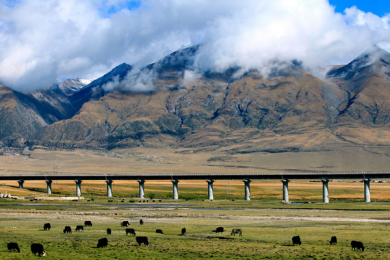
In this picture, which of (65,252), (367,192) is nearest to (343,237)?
(65,252)

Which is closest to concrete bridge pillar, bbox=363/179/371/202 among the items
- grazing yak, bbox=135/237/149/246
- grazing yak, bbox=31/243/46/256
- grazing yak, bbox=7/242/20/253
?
grazing yak, bbox=135/237/149/246

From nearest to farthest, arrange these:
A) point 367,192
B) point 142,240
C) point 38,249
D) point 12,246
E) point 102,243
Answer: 1. point 38,249
2. point 12,246
3. point 102,243
4. point 142,240
5. point 367,192

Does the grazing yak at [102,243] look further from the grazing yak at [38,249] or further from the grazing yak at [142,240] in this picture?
the grazing yak at [38,249]

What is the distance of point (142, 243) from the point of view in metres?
46.9

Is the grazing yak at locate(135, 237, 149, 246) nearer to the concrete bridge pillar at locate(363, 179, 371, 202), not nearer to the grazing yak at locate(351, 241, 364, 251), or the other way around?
the grazing yak at locate(351, 241, 364, 251)

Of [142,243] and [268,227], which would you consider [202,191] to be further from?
[142,243]

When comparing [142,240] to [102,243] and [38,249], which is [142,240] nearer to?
[102,243]

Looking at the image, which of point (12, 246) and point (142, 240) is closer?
point (12, 246)

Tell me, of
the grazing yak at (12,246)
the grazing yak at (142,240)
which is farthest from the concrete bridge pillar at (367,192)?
the grazing yak at (12,246)

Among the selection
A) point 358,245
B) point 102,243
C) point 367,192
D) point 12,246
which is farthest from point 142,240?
point 367,192

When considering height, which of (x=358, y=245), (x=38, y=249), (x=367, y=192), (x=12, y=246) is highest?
(x=367, y=192)

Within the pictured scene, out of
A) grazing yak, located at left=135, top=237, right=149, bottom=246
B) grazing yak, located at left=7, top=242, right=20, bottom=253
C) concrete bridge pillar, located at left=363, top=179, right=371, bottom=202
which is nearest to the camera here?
grazing yak, located at left=7, top=242, right=20, bottom=253

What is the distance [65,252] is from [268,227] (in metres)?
30.7

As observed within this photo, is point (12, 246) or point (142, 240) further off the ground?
point (12, 246)
